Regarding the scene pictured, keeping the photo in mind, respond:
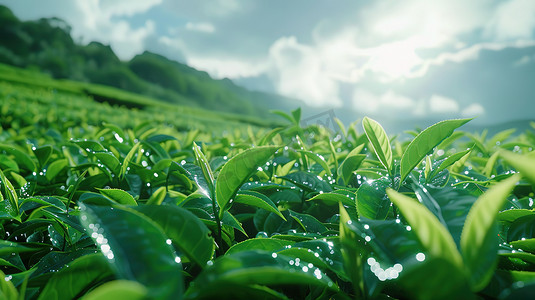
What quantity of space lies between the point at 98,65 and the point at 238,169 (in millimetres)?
59818

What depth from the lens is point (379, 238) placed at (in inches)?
25.8

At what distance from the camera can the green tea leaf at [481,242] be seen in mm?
494

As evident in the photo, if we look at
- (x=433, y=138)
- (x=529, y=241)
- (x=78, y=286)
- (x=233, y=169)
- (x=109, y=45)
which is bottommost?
(x=78, y=286)

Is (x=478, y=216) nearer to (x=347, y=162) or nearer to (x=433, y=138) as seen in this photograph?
(x=433, y=138)

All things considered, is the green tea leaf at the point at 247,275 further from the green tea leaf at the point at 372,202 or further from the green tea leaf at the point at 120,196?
the green tea leaf at the point at 120,196

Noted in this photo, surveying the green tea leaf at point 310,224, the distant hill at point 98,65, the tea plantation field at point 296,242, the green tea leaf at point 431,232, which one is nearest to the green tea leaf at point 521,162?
the tea plantation field at point 296,242

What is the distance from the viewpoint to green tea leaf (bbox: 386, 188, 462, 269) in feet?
1.63

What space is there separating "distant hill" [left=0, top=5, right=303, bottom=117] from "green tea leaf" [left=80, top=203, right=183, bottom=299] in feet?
164

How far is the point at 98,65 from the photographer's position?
2084 inches

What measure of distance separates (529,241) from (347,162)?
67 centimetres

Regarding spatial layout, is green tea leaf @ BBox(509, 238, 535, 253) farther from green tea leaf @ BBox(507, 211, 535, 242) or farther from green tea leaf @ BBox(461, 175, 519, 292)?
green tea leaf @ BBox(461, 175, 519, 292)

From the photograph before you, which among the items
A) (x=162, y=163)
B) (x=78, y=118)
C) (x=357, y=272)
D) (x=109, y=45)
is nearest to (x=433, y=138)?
(x=357, y=272)

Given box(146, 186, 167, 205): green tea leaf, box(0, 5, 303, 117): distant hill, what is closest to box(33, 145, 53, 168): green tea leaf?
box(146, 186, 167, 205): green tea leaf

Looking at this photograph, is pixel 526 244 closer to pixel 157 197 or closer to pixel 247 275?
pixel 247 275
